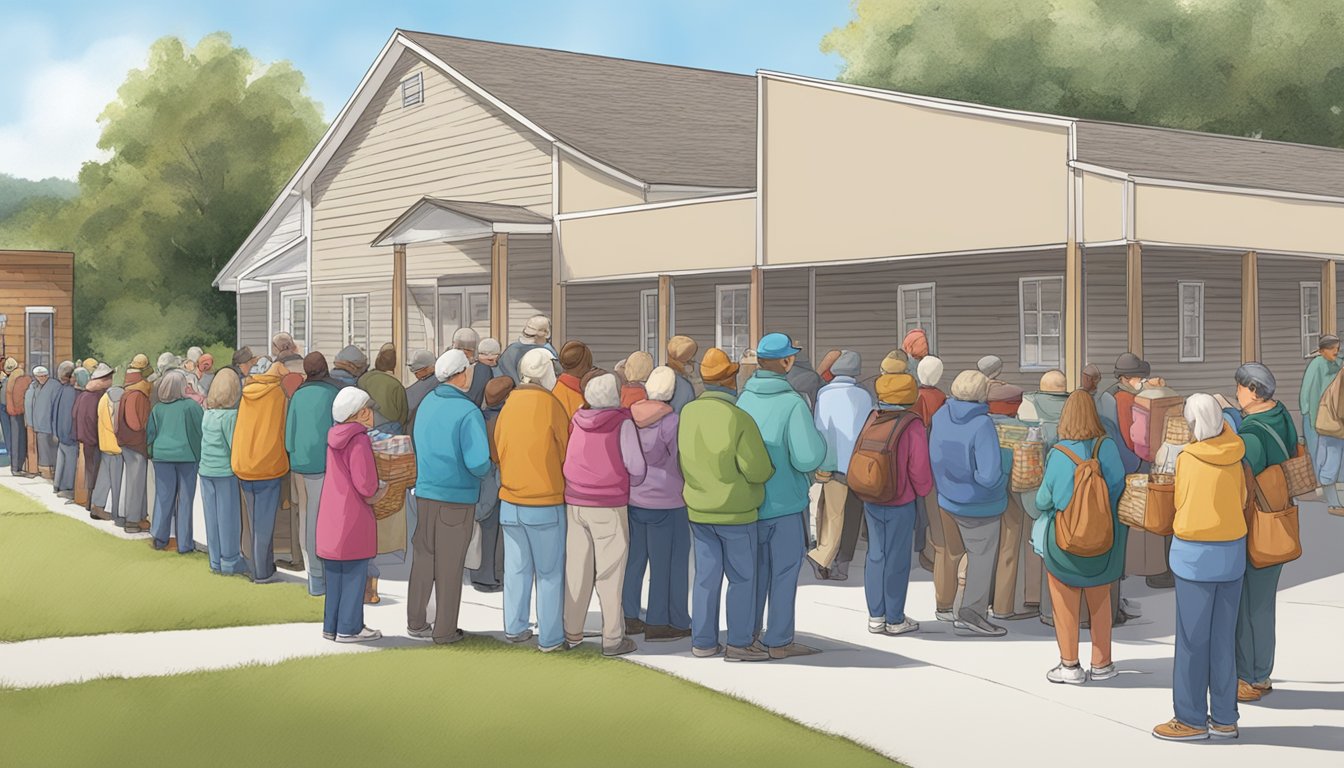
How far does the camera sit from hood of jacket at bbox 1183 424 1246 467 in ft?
24.7

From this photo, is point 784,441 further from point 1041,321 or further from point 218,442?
point 1041,321

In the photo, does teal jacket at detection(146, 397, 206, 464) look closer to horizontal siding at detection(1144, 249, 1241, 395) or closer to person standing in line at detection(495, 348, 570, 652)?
person standing in line at detection(495, 348, 570, 652)

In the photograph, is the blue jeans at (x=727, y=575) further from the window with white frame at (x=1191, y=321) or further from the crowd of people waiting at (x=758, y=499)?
the window with white frame at (x=1191, y=321)

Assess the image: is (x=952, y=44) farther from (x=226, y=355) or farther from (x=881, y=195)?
(x=881, y=195)

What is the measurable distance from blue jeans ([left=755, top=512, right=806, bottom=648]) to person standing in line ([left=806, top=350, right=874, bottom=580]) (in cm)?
234

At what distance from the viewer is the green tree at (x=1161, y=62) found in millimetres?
46031

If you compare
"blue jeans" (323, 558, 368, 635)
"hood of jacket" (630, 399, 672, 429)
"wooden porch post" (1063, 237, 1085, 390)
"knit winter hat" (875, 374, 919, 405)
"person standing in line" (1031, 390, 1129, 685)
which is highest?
"wooden porch post" (1063, 237, 1085, 390)

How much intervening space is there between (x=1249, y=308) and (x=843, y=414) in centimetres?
815

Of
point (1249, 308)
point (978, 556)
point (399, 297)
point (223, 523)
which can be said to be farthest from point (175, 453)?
point (1249, 308)

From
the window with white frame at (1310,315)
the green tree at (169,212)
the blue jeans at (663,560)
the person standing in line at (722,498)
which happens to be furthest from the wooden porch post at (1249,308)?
the green tree at (169,212)

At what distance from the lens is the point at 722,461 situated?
30.6 ft

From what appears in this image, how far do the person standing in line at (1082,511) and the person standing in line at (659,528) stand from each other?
2.45 meters

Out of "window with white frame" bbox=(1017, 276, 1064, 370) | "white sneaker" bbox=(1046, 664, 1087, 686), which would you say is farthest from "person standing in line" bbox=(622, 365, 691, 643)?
"window with white frame" bbox=(1017, 276, 1064, 370)

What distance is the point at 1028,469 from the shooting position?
32.9 ft
